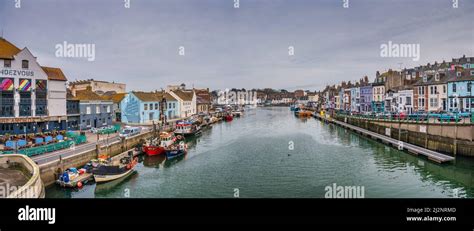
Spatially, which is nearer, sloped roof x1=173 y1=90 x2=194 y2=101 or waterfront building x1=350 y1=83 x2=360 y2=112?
sloped roof x1=173 y1=90 x2=194 y2=101

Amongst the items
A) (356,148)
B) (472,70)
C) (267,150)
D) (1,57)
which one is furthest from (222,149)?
(472,70)

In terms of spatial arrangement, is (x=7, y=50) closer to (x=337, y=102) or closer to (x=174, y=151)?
(x=174, y=151)

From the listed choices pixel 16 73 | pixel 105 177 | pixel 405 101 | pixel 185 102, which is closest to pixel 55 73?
pixel 16 73

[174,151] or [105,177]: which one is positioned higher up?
[174,151]

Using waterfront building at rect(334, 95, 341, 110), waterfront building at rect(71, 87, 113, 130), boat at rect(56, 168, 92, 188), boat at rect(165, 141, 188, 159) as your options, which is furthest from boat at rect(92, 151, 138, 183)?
waterfront building at rect(334, 95, 341, 110)

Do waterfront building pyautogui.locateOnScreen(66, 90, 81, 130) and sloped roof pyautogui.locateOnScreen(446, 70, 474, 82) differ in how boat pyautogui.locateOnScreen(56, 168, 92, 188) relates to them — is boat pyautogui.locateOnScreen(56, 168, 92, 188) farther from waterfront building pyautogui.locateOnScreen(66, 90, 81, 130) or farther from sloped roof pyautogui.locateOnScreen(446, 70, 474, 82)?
sloped roof pyautogui.locateOnScreen(446, 70, 474, 82)

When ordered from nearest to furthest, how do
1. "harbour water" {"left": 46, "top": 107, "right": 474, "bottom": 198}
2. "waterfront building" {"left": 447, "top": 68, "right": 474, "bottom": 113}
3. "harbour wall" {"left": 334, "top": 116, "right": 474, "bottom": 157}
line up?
"harbour water" {"left": 46, "top": 107, "right": 474, "bottom": 198}, "harbour wall" {"left": 334, "top": 116, "right": 474, "bottom": 157}, "waterfront building" {"left": 447, "top": 68, "right": 474, "bottom": 113}
